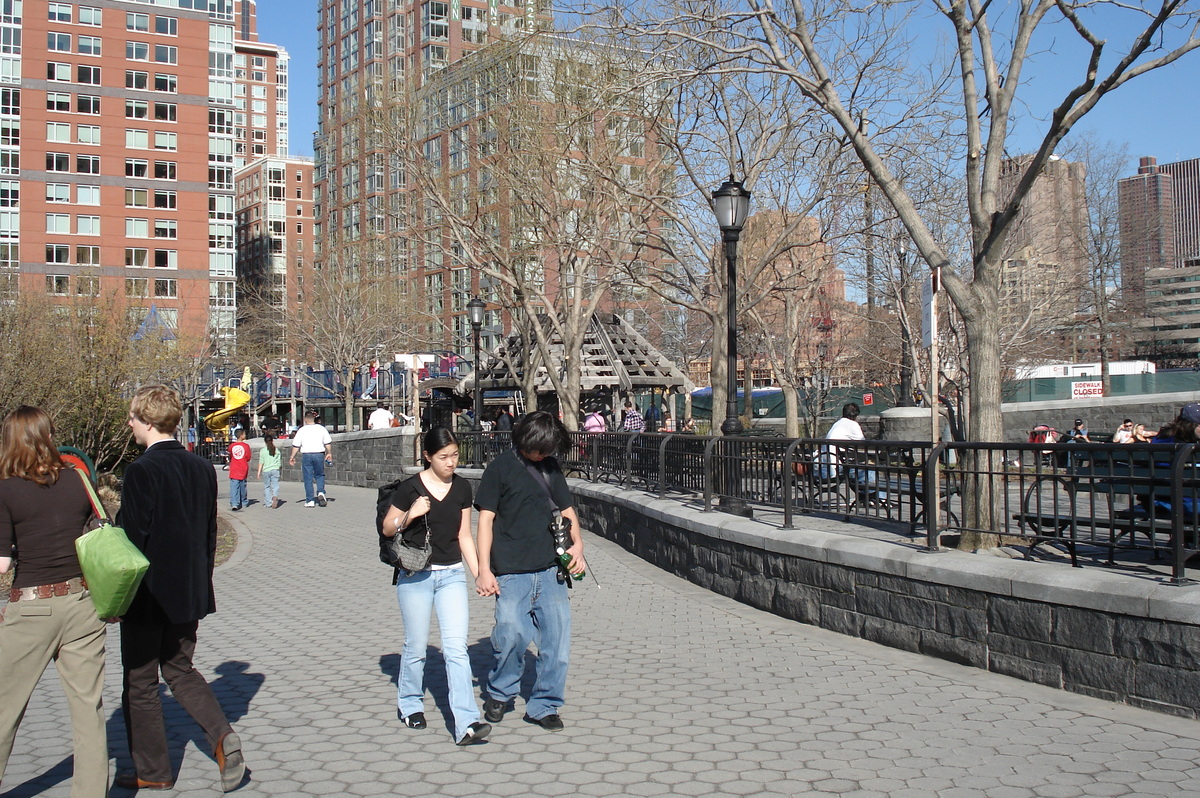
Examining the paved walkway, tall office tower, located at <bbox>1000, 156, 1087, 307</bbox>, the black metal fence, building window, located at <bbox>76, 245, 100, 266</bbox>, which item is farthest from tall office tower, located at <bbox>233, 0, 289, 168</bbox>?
the paved walkway

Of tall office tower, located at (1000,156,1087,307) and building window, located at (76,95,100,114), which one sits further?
building window, located at (76,95,100,114)

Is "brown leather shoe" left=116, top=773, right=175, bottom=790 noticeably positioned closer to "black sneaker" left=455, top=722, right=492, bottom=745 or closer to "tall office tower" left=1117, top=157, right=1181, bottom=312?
"black sneaker" left=455, top=722, right=492, bottom=745

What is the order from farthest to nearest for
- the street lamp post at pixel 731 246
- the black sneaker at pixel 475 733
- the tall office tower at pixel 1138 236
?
the tall office tower at pixel 1138 236
the street lamp post at pixel 731 246
the black sneaker at pixel 475 733

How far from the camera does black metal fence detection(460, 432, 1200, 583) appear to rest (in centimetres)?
634

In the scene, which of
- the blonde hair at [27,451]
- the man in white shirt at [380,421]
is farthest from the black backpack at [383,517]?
the man in white shirt at [380,421]

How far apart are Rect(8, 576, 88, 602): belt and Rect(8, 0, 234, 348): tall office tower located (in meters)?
78.9

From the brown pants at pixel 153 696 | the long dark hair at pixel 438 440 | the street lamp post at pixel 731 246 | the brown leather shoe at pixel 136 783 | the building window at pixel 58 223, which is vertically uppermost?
the building window at pixel 58 223

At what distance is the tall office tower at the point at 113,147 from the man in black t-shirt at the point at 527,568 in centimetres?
7820

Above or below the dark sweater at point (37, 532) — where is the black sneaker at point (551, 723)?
below

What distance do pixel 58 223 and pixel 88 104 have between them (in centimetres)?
944

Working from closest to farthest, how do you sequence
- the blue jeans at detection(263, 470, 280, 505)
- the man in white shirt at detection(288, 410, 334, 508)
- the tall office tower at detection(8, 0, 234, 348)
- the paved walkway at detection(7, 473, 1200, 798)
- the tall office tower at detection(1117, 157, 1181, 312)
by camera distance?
the paved walkway at detection(7, 473, 1200, 798) < the man in white shirt at detection(288, 410, 334, 508) < the blue jeans at detection(263, 470, 280, 505) < the tall office tower at detection(1117, 157, 1181, 312) < the tall office tower at detection(8, 0, 234, 348)

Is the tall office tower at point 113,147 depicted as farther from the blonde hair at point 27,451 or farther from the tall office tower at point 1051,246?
the blonde hair at point 27,451

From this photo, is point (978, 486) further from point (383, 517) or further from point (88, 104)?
point (88, 104)

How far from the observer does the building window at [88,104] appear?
82.2 meters
